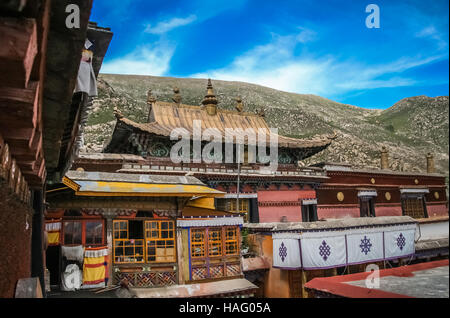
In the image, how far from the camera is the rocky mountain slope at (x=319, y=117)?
159ft

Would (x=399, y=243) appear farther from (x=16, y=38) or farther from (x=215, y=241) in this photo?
(x=16, y=38)

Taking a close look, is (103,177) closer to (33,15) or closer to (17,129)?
(17,129)

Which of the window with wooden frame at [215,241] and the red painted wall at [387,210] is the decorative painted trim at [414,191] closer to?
the red painted wall at [387,210]

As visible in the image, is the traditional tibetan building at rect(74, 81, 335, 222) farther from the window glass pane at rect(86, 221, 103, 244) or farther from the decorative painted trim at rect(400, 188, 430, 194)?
the decorative painted trim at rect(400, 188, 430, 194)

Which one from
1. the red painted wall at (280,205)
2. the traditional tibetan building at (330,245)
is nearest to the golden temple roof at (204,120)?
the red painted wall at (280,205)

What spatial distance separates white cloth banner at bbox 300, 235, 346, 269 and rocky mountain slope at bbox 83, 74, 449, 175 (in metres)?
25.4

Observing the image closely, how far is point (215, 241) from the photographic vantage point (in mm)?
12031

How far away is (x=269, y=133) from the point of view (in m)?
22.3

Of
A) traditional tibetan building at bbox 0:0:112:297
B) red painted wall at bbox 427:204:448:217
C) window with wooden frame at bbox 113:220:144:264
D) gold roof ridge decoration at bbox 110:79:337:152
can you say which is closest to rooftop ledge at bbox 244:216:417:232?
window with wooden frame at bbox 113:220:144:264

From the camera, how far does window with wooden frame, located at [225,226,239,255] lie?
1227 cm

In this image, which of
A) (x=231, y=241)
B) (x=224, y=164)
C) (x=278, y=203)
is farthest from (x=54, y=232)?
(x=278, y=203)

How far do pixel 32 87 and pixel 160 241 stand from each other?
383 inches

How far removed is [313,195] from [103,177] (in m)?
14.3

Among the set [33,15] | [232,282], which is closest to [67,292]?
[232,282]
